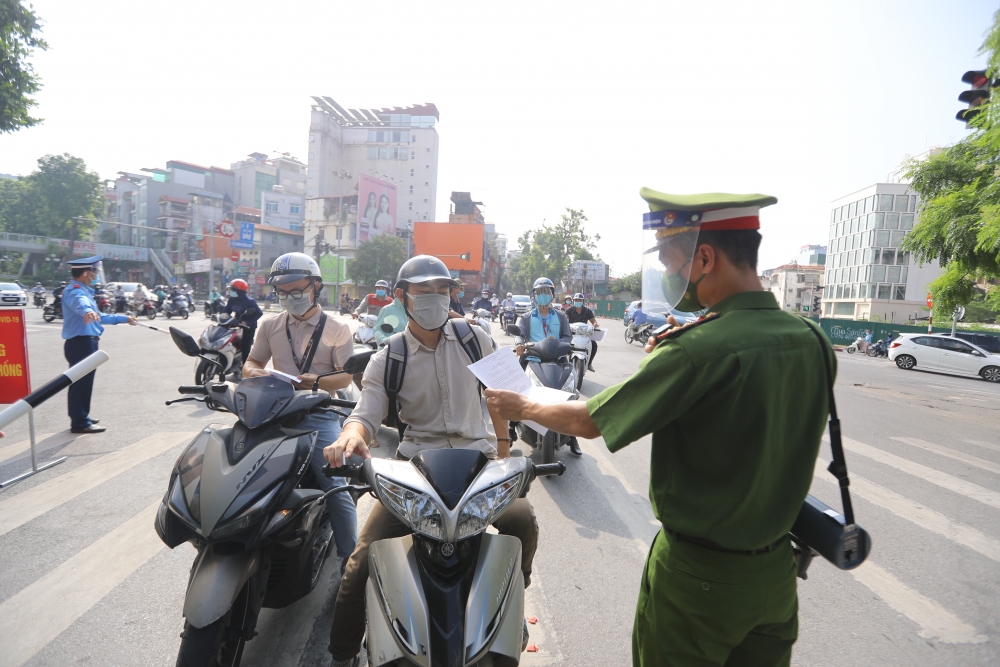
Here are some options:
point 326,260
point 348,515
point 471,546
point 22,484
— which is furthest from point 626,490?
point 326,260

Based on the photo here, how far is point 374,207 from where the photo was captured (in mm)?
67500

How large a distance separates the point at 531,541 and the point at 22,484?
16.0ft

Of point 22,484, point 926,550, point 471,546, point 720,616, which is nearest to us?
point 720,616

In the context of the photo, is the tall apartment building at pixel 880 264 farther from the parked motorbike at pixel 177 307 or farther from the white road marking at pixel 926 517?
the white road marking at pixel 926 517

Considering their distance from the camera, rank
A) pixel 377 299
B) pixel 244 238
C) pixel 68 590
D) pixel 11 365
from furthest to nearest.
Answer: pixel 244 238
pixel 377 299
pixel 11 365
pixel 68 590

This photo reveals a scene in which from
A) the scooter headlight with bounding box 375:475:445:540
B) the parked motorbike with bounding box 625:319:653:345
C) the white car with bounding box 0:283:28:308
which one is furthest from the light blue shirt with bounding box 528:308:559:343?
the white car with bounding box 0:283:28:308

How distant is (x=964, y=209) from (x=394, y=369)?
1310 centimetres

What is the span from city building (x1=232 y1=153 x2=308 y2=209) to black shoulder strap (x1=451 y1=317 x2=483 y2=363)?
7968cm

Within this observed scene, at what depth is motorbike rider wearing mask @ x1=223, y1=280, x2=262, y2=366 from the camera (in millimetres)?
8898

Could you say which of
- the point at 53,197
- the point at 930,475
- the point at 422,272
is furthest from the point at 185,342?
the point at 53,197

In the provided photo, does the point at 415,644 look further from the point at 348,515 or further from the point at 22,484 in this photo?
the point at 22,484

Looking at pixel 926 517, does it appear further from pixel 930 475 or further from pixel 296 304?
pixel 296 304

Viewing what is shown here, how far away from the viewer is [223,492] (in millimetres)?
2215

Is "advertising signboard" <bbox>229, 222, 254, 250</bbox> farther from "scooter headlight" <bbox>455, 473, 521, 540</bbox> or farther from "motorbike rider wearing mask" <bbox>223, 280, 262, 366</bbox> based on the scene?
"scooter headlight" <bbox>455, 473, 521, 540</bbox>
